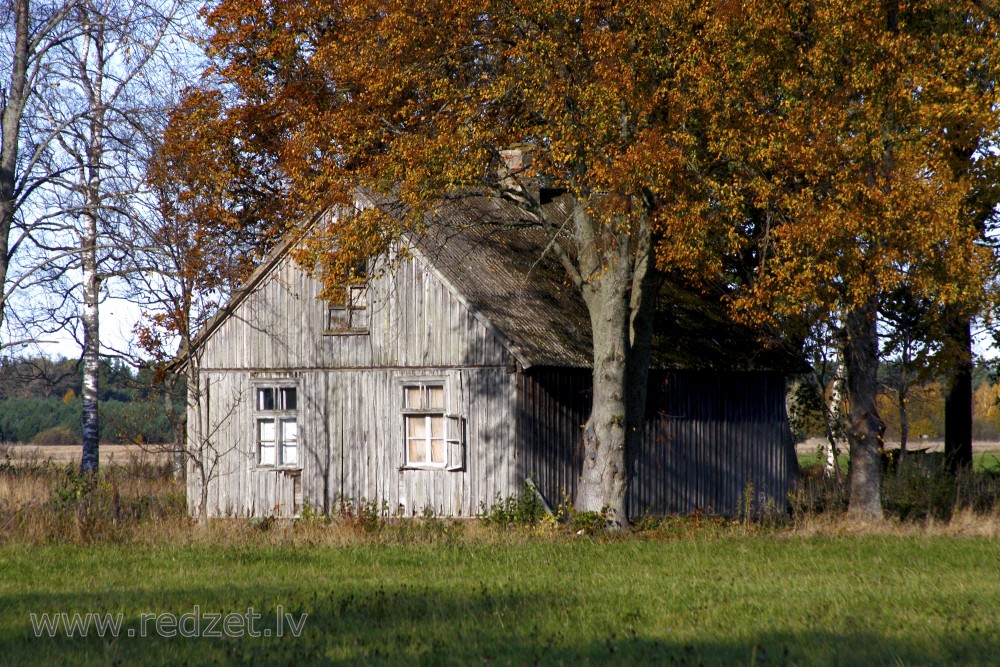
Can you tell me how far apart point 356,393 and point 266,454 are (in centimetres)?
238

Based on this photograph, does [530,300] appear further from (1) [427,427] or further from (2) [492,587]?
(2) [492,587]

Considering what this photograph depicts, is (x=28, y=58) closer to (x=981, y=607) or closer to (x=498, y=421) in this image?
(x=498, y=421)

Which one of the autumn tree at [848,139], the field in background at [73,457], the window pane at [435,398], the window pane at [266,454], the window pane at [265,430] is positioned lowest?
the field in background at [73,457]

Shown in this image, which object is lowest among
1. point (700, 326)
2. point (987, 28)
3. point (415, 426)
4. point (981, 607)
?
point (981, 607)

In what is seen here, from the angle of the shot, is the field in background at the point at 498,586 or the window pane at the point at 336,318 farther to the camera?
the window pane at the point at 336,318

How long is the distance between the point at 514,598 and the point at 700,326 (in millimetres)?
13548

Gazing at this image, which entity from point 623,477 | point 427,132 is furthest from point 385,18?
point 623,477

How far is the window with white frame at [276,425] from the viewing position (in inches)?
888

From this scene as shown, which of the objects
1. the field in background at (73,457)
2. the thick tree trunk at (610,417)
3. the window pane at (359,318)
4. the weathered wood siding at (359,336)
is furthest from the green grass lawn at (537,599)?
the window pane at (359,318)

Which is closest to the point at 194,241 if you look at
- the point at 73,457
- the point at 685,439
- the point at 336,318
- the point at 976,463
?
the point at 336,318

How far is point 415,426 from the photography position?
21516mm

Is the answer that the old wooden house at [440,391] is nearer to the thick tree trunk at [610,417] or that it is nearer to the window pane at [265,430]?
the window pane at [265,430]

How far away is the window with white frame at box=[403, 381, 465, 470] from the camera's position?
2097 cm

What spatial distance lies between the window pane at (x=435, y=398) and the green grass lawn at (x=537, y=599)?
4131 millimetres
